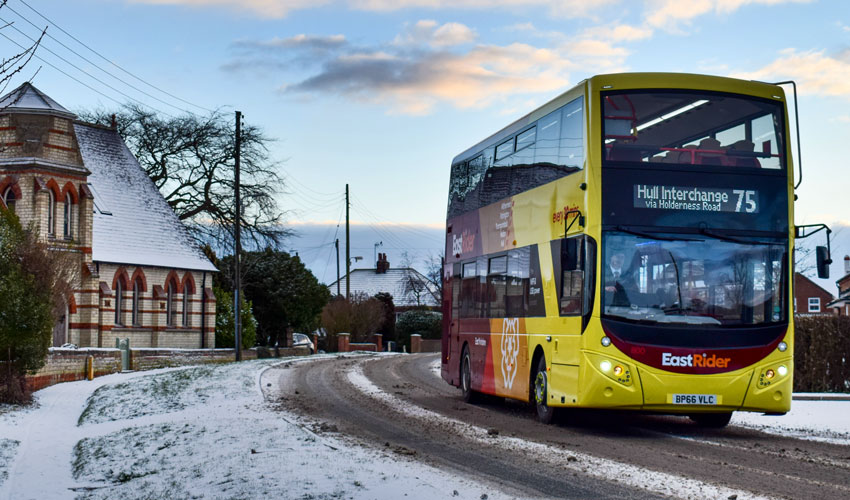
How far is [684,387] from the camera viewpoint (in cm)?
1484

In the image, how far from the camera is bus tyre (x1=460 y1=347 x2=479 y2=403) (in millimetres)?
21812

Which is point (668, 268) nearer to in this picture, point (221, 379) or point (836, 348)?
point (836, 348)

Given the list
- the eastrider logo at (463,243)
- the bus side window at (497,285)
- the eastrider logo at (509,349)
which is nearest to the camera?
the eastrider logo at (509,349)

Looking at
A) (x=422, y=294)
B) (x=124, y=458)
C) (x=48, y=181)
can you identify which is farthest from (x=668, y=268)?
(x=422, y=294)

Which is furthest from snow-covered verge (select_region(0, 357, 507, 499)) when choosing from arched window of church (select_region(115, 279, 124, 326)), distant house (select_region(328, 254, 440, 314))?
distant house (select_region(328, 254, 440, 314))

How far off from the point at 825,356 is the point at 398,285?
236 feet

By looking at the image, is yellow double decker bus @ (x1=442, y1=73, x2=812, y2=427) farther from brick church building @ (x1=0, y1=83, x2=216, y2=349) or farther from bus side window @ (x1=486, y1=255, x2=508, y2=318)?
brick church building @ (x1=0, y1=83, x2=216, y2=349)

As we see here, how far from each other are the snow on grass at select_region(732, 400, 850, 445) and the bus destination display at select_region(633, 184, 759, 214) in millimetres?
3372

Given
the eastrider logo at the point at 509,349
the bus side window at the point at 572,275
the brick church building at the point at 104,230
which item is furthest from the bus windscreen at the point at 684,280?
the brick church building at the point at 104,230

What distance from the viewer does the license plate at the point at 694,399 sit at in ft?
48.6

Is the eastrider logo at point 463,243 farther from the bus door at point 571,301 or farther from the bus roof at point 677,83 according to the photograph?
the bus roof at point 677,83

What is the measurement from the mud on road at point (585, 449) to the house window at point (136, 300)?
85.7 feet

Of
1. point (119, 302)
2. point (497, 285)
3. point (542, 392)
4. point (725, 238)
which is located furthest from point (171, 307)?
point (725, 238)

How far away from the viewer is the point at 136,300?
154ft
